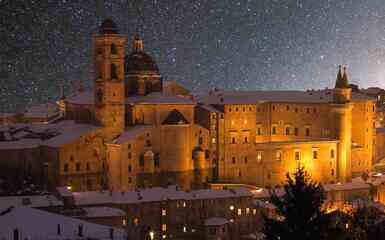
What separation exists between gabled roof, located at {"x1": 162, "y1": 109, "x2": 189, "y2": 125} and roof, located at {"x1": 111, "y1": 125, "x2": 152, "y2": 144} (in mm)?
1387

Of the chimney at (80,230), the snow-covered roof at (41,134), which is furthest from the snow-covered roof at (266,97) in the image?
the chimney at (80,230)

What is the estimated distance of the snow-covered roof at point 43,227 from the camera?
27.9 metres

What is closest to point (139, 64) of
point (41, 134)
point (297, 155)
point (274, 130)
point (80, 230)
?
point (41, 134)

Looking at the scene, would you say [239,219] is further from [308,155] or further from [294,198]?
[294,198]

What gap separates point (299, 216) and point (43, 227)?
51.5 feet

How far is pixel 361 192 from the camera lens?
5338 centimetres

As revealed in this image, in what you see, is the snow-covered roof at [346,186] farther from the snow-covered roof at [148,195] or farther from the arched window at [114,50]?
the arched window at [114,50]

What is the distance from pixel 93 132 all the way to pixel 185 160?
6.84 m

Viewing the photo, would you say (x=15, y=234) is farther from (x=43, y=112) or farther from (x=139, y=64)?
(x=43, y=112)

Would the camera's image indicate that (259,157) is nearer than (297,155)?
Yes

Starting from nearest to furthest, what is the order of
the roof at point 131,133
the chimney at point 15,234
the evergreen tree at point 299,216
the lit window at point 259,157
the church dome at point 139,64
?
the evergreen tree at point 299,216 < the chimney at point 15,234 < the roof at point 131,133 < the lit window at point 259,157 < the church dome at point 139,64

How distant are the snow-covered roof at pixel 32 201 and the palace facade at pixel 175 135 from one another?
7.01 meters

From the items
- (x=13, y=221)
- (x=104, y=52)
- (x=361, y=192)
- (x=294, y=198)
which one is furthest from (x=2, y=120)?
(x=294, y=198)

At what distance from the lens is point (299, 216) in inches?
616
